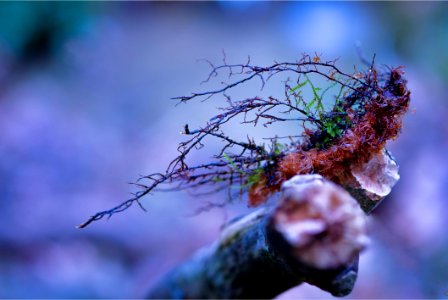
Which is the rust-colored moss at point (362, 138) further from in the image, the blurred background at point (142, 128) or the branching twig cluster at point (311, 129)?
the blurred background at point (142, 128)

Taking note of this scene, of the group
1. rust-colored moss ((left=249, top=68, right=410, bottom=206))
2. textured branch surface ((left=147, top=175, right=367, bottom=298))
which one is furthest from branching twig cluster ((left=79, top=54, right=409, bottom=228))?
textured branch surface ((left=147, top=175, right=367, bottom=298))

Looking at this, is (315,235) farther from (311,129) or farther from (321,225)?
(311,129)

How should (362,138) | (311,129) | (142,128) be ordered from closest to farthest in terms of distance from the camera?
(362,138) < (311,129) < (142,128)

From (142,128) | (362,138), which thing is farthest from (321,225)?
(142,128)

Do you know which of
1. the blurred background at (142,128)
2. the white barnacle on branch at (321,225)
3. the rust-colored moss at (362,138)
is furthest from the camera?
the blurred background at (142,128)

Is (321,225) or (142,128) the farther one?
(142,128)

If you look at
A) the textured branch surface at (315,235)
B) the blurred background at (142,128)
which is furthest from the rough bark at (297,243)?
the blurred background at (142,128)
